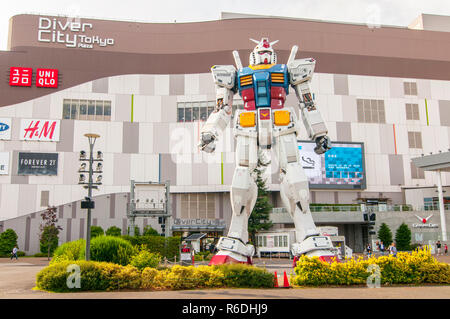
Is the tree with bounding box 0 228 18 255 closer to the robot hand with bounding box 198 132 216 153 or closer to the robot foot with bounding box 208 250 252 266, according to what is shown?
the robot hand with bounding box 198 132 216 153

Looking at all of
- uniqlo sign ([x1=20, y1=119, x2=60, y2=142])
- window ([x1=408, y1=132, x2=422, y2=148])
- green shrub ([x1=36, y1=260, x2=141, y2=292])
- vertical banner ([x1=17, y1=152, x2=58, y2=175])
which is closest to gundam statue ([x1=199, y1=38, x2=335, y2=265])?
green shrub ([x1=36, y1=260, x2=141, y2=292])

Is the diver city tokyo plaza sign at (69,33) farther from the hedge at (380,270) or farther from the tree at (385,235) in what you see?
the hedge at (380,270)

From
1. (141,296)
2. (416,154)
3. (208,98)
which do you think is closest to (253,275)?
(141,296)

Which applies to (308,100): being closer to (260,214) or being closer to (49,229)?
(260,214)

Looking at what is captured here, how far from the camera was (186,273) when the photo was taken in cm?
1036

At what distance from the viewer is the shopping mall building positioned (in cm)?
4166

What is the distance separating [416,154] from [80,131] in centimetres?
3841

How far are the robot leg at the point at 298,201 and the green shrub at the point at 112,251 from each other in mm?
5424

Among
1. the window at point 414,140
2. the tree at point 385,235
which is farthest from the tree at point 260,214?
the window at point 414,140

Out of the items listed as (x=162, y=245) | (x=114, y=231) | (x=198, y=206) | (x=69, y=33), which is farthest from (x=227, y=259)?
(x=69, y=33)

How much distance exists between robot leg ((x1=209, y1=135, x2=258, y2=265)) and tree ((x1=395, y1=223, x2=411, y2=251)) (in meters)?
28.3

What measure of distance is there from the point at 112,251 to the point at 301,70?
28.7 ft

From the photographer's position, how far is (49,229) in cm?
3666

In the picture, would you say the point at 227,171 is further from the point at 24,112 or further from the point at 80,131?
the point at 24,112
